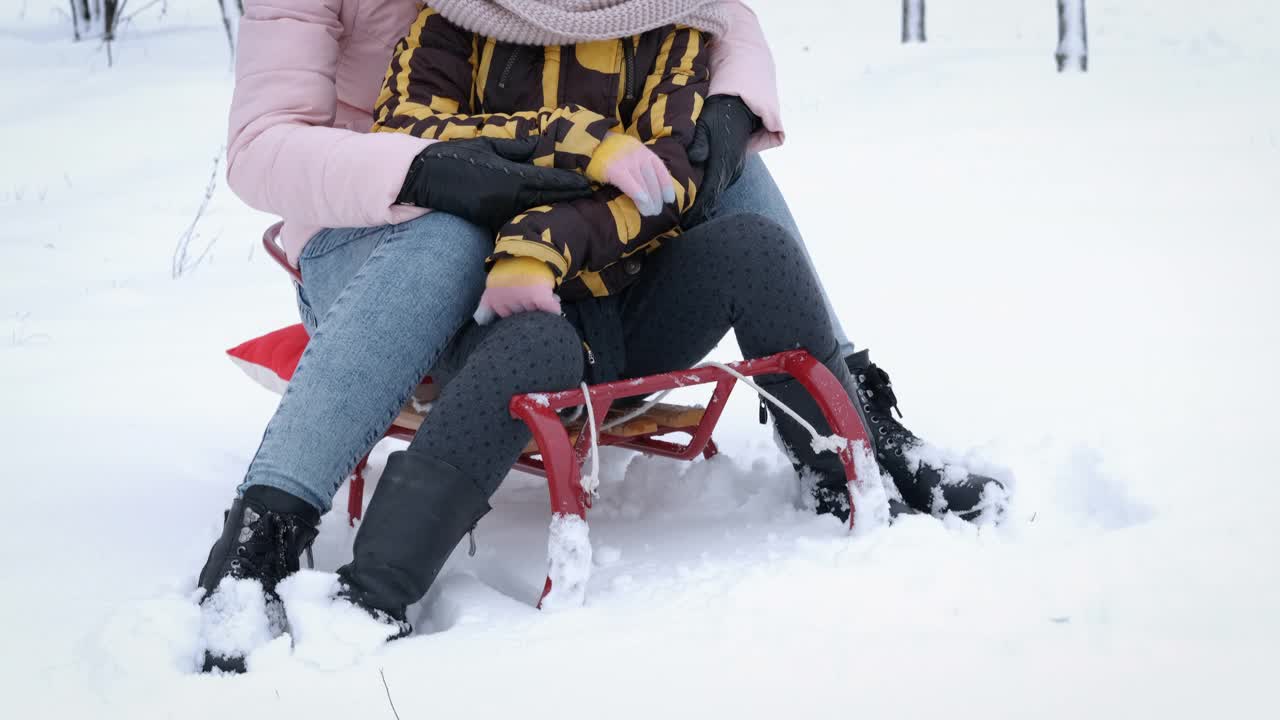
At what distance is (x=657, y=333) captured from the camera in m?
1.73

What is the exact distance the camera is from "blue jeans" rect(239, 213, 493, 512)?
4.66ft

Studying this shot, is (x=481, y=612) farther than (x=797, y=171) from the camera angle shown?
No

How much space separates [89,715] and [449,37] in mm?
1040

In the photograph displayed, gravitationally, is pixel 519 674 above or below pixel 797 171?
above

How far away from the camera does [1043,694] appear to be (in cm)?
115

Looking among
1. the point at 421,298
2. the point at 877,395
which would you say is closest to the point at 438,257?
the point at 421,298

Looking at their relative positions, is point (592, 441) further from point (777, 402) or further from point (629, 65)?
point (629, 65)

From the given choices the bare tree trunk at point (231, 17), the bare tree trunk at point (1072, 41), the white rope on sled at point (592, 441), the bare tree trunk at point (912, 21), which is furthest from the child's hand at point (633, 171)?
the bare tree trunk at point (912, 21)

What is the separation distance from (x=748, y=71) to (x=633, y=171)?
1.23 feet

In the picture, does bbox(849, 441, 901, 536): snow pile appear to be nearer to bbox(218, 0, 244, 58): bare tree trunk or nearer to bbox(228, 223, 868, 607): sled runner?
bbox(228, 223, 868, 607): sled runner

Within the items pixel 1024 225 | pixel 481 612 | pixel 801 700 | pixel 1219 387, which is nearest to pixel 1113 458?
pixel 1219 387

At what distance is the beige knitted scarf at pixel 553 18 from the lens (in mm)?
1652

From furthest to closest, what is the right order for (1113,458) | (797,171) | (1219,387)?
(797,171)
(1219,387)
(1113,458)

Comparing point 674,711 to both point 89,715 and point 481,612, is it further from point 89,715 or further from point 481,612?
point 89,715
